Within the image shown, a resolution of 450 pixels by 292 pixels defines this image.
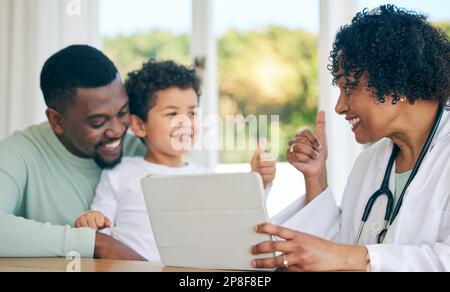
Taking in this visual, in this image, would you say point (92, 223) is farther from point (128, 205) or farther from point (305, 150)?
point (305, 150)

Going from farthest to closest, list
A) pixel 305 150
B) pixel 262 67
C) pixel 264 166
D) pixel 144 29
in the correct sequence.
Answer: pixel 262 67
pixel 144 29
pixel 264 166
pixel 305 150

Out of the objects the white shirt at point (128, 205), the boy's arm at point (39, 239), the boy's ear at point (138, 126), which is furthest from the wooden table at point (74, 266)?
the boy's ear at point (138, 126)

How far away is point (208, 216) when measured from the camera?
111 centimetres

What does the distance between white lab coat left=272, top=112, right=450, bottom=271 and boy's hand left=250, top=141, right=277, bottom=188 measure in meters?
0.13

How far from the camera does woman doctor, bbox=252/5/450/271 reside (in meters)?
1.11

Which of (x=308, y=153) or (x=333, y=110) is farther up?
(x=333, y=110)

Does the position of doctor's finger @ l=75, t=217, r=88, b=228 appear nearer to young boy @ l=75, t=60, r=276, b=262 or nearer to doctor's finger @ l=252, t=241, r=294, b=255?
young boy @ l=75, t=60, r=276, b=262

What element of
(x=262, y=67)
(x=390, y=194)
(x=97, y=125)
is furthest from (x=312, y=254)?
(x=262, y=67)

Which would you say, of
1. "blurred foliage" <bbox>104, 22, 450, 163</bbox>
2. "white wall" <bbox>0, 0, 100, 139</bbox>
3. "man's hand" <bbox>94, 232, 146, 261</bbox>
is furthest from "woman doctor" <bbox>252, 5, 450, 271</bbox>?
"blurred foliage" <bbox>104, 22, 450, 163</bbox>

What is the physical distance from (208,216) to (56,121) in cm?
88

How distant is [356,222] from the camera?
4.78 feet

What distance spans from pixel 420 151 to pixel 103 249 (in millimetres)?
759
